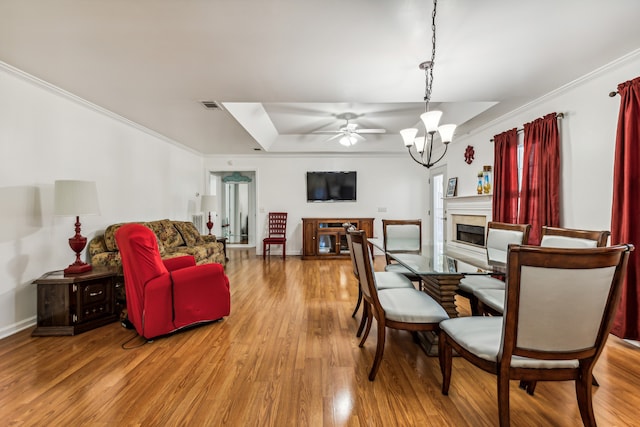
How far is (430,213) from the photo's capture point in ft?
22.1

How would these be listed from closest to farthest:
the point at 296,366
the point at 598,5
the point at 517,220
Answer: the point at 598,5 < the point at 296,366 < the point at 517,220

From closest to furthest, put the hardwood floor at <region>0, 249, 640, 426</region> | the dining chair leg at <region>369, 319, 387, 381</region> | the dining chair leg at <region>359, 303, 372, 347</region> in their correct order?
the hardwood floor at <region>0, 249, 640, 426</region>, the dining chair leg at <region>369, 319, 387, 381</region>, the dining chair leg at <region>359, 303, 372, 347</region>

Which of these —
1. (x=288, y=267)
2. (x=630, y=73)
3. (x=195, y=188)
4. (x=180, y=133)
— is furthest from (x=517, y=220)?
(x=195, y=188)

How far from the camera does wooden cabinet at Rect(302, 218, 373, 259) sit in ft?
20.5

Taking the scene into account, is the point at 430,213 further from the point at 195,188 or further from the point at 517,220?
the point at 195,188

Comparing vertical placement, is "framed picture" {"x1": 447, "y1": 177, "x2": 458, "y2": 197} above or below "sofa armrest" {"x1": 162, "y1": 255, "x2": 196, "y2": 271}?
above

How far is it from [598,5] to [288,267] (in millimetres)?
4997

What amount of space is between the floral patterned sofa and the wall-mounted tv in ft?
8.36

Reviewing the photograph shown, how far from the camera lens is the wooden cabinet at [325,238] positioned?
20.5ft

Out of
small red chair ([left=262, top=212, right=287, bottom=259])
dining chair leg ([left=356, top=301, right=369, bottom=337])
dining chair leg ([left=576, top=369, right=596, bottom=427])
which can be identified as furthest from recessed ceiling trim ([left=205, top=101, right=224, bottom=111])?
dining chair leg ([left=576, top=369, right=596, bottom=427])

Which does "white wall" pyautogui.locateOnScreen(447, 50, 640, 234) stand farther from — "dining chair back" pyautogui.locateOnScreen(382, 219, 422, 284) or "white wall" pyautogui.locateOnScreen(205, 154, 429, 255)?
"white wall" pyautogui.locateOnScreen(205, 154, 429, 255)

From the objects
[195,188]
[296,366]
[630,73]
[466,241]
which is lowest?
[296,366]

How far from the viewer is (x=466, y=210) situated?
503 centimetres

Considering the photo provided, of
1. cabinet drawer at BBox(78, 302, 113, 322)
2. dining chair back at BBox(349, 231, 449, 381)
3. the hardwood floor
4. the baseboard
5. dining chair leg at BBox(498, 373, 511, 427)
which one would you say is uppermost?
dining chair back at BBox(349, 231, 449, 381)
